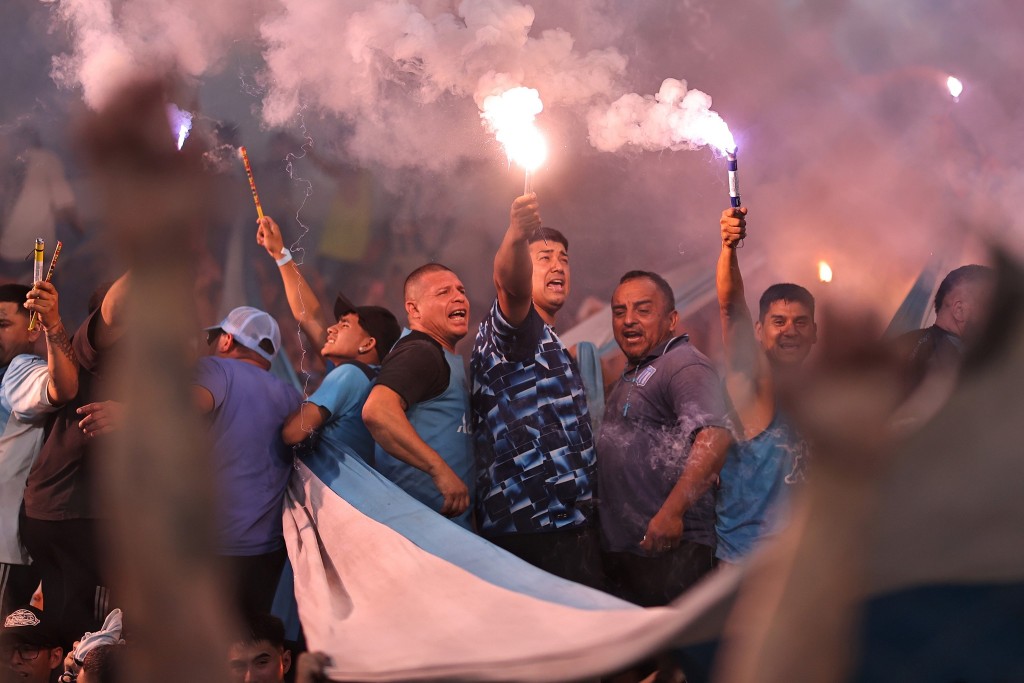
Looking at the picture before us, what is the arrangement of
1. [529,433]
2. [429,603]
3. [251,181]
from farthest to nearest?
[251,181], [529,433], [429,603]

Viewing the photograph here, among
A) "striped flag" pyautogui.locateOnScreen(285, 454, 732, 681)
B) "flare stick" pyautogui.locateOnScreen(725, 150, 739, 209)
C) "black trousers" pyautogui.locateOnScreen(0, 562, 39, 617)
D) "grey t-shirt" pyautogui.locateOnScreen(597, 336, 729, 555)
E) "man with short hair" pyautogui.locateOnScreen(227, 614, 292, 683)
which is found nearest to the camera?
"striped flag" pyautogui.locateOnScreen(285, 454, 732, 681)

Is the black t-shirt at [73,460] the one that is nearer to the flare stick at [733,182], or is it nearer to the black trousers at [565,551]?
the black trousers at [565,551]

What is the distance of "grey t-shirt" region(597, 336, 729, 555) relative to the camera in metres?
2.48

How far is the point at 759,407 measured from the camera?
2.46 meters

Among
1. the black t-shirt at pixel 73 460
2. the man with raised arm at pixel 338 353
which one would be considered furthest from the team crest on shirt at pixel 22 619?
the man with raised arm at pixel 338 353

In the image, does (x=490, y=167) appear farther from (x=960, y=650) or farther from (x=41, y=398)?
(x=960, y=650)

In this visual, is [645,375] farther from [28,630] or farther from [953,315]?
[28,630]

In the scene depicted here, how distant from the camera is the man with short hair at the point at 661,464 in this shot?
2443 millimetres

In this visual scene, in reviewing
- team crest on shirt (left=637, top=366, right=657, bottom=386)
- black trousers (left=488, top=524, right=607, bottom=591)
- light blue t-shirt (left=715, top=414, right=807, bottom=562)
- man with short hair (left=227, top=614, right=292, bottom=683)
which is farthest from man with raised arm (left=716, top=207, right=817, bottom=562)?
man with short hair (left=227, top=614, right=292, bottom=683)

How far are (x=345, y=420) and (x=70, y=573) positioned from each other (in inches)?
34.9

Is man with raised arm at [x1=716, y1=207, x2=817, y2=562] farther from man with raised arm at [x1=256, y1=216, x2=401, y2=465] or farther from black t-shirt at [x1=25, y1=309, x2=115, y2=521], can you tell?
black t-shirt at [x1=25, y1=309, x2=115, y2=521]

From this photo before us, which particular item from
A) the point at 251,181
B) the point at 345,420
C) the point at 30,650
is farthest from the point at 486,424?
the point at 30,650

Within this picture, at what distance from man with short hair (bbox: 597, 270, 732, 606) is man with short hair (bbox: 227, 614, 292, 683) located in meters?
0.79

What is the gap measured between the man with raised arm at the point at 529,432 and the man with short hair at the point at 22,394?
1.15m
